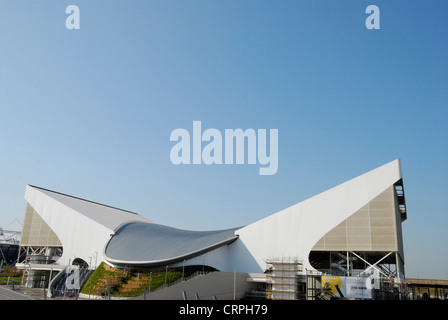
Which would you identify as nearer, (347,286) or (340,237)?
(347,286)

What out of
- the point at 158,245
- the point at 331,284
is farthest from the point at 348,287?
the point at 158,245

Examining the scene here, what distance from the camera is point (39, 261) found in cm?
5147

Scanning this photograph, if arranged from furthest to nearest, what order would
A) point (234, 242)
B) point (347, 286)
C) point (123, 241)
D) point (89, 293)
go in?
1. point (123, 241)
2. point (234, 242)
3. point (89, 293)
4. point (347, 286)

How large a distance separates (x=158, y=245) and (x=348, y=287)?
69.3 feet

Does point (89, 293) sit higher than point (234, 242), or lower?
lower

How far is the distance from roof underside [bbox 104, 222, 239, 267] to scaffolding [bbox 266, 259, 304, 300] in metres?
7.68

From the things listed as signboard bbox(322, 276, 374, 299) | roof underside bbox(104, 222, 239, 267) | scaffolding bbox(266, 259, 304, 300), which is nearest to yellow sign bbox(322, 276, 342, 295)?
signboard bbox(322, 276, 374, 299)

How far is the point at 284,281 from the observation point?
35094 mm

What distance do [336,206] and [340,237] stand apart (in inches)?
123

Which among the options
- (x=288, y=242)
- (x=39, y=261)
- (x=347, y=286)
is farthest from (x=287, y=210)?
(x=39, y=261)

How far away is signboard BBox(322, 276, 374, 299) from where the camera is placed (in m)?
31.4

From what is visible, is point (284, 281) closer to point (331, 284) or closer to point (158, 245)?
point (331, 284)

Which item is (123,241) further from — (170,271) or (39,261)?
(39,261)
